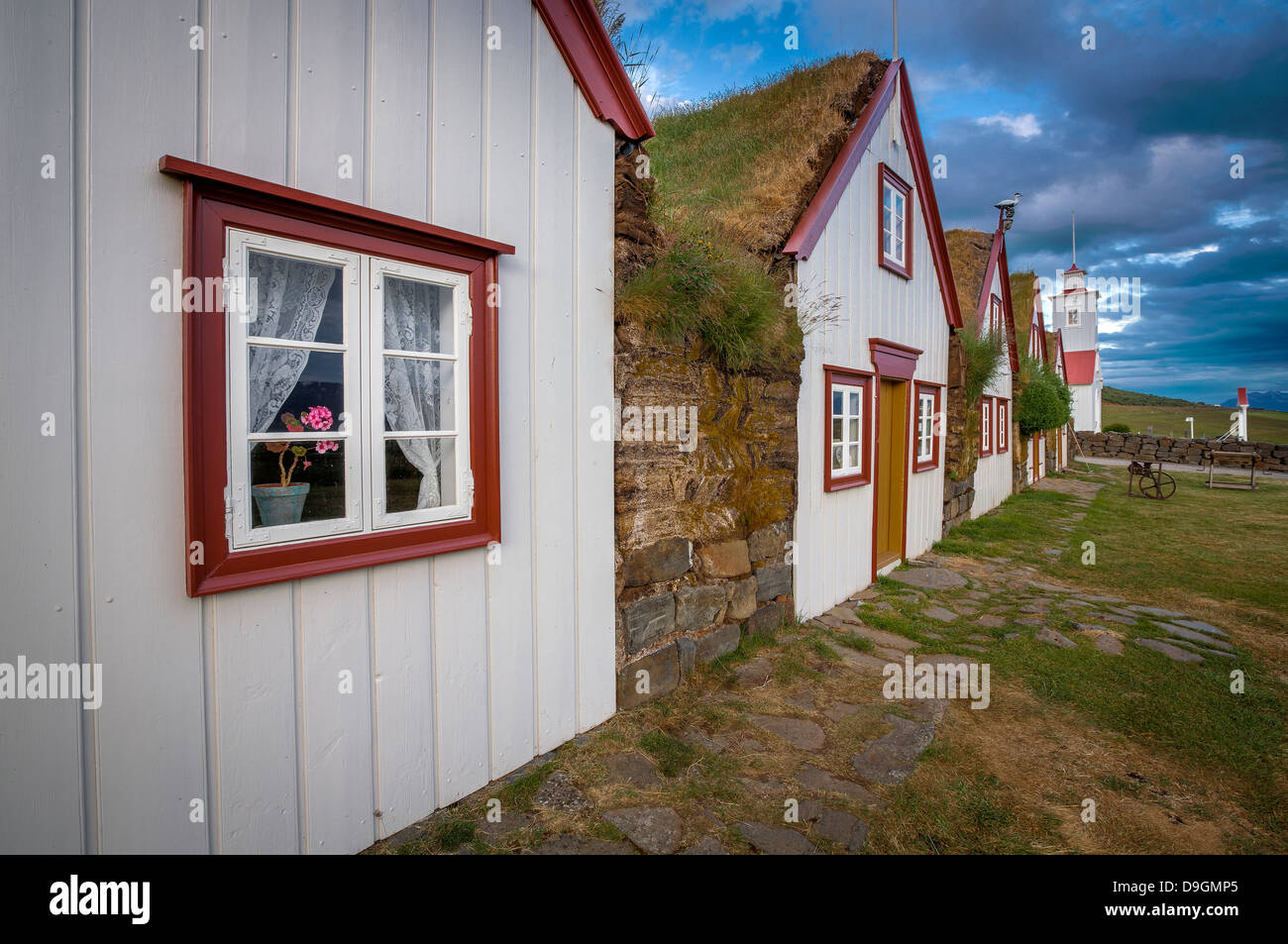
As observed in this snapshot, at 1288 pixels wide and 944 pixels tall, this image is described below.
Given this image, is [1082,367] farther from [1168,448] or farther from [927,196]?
[927,196]

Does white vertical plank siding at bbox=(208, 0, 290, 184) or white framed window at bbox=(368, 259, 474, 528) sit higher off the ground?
white vertical plank siding at bbox=(208, 0, 290, 184)

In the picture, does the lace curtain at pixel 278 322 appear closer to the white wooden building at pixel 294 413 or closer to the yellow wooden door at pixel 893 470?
the white wooden building at pixel 294 413

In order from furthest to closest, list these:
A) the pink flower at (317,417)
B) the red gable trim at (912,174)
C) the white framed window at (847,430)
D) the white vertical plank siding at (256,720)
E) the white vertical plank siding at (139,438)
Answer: the white framed window at (847,430) → the red gable trim at (912,174) → the pink flower at (317,417) → the white vertical plank siding at (256,720) → the white vertical plank siding at (139,438)

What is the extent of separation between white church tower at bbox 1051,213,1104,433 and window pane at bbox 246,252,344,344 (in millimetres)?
43031

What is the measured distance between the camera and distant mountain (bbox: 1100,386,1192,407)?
75.6 m

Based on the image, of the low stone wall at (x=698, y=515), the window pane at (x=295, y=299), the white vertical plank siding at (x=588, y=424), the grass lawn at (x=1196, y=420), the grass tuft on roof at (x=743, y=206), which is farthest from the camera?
the grass lawn at (x=1196, y=420)

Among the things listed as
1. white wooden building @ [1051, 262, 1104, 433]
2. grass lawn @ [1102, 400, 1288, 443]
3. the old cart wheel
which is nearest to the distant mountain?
grass lawn @ [1102, 400, 1288, 443]

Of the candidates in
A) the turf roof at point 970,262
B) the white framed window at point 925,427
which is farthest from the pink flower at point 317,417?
the turf roof at point 970,262

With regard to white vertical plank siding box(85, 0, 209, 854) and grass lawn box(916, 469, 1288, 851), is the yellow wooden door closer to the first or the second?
grass lawn box(916, 469, 1288, 851)

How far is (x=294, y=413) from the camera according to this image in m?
2.50

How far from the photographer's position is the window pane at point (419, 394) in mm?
2818

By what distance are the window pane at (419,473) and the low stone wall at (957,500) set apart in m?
9.48
